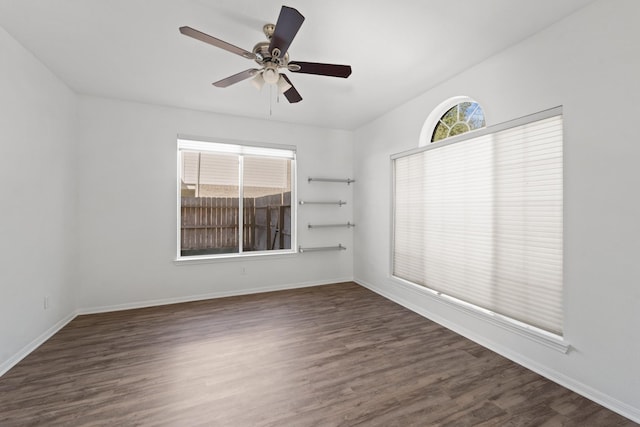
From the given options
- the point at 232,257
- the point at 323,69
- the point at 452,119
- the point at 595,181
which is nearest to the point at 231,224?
the point at 232,257

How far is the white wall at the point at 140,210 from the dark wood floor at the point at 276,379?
60 centimetres

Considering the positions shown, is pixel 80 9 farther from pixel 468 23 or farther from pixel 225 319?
pixel 225 319

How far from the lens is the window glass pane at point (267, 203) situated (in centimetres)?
439

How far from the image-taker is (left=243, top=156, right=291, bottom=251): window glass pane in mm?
4387

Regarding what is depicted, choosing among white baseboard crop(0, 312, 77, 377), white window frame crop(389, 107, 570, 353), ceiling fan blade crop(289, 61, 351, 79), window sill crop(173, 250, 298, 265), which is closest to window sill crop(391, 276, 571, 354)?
white window frame crop(389, 107, 570, 353)

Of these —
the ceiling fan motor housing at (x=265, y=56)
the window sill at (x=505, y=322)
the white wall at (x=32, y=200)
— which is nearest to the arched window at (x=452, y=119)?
the window sill at (x=505, y=322)

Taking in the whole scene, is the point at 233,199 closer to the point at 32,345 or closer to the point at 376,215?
the point at 376,215

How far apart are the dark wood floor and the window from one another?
1291mm

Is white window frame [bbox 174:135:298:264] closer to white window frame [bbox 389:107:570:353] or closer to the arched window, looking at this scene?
white window frame [bbox 389:107:570:353]

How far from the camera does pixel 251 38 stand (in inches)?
89.8

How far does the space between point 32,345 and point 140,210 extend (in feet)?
5.62

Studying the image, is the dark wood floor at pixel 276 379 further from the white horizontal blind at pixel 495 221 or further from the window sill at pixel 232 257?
the window sill at pixel 232 257

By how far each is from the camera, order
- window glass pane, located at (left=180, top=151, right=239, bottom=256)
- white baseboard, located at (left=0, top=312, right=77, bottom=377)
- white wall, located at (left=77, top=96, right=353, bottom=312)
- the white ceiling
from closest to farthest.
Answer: the white ceiling
white baseboard, located at (left=0, top=312, right=77, bottom=377)
white wall, located at (left=77, top=96, right=353, bottom=312)
window glass pane, located at (left=180, top=151, right=239, bottom=256)

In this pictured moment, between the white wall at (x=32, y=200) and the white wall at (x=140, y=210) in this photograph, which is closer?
the white wall at (x=32, y=200)
